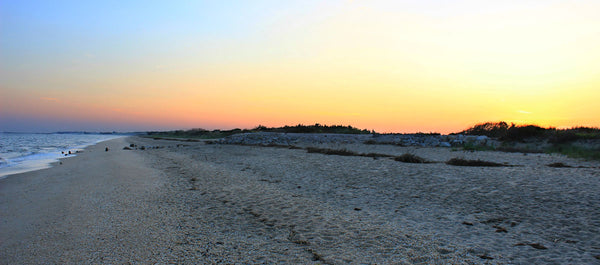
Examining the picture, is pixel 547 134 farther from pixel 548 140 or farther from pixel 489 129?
pixel 489 129

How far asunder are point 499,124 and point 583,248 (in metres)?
26.6

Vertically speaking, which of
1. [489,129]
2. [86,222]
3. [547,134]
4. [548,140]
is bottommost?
[86,222]

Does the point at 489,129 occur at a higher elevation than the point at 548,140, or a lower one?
higher

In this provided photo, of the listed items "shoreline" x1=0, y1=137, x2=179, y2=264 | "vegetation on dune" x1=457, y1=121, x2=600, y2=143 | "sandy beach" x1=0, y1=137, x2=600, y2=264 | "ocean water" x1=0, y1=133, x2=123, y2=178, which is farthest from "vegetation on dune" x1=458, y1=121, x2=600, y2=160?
"ocean water" x1=0, y1=133, x2=123, y2=178

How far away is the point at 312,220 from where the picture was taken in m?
5.00

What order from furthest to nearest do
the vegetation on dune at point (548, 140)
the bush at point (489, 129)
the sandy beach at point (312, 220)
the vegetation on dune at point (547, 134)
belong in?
the bush at point (489, 129)
the vegetation on dune at point (547, 134)
the vegetation on dune at point (548, 140)
the sandy beach at point (312, 220)

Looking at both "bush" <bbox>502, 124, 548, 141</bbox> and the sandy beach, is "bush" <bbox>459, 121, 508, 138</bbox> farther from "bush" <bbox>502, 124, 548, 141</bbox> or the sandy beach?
the sandy beach

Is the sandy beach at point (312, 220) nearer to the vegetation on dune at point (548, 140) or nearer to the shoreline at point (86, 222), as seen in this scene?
the shoreline at point (86, 222)

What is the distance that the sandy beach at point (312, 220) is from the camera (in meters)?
3.58

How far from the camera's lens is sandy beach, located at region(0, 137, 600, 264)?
3584mm

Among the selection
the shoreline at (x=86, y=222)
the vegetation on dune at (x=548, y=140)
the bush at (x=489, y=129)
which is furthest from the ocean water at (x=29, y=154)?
the bush at (x=489, y=129)

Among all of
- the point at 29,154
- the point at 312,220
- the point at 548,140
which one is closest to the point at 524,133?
the point at 548,140

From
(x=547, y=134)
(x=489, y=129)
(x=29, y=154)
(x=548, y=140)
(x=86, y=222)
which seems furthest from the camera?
(x=489, y=129)

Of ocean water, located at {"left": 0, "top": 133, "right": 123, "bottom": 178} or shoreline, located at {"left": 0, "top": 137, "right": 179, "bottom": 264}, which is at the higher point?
shoreline, located at {"left": 0, "top": 137, "right": 179, "bottom": 264}
